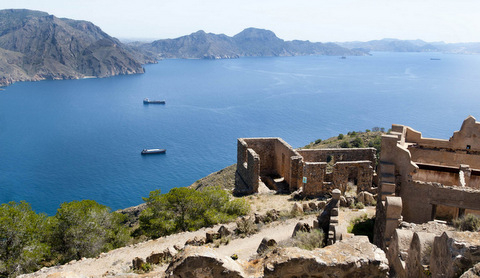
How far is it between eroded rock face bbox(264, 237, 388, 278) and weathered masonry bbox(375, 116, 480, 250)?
4909 mm

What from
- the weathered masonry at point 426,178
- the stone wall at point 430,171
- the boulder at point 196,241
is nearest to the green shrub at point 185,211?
the boulder at point 196,241

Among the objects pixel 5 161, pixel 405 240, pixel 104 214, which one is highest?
pixel 405 240

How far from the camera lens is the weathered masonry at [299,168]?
22266 millimetres

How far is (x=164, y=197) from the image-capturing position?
70.0ft

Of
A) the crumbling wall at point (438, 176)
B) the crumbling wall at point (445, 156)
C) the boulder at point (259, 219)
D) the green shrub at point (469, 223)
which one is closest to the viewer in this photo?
the green shrub at point (469, 223)

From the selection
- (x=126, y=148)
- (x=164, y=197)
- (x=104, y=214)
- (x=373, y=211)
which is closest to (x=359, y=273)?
(x=373, y=211)

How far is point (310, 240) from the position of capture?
42.3 ft

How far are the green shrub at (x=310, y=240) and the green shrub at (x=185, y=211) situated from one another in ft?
22.7

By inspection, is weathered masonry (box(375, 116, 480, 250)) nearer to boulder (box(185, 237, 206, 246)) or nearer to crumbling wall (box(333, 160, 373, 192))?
crumbling wall (box(333, 160, 373, 192))

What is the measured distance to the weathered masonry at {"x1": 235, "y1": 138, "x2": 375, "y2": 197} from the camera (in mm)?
22266

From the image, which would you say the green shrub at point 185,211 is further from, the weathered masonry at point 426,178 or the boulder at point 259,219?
the weathered masonry at point 426,178

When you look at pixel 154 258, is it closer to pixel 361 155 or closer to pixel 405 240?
pixel 405 240

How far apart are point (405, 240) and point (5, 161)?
272 ft

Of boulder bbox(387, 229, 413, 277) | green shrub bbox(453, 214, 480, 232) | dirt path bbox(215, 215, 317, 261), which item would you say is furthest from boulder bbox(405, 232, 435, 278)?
dirt path bbox(215, 215, 317, 261)
